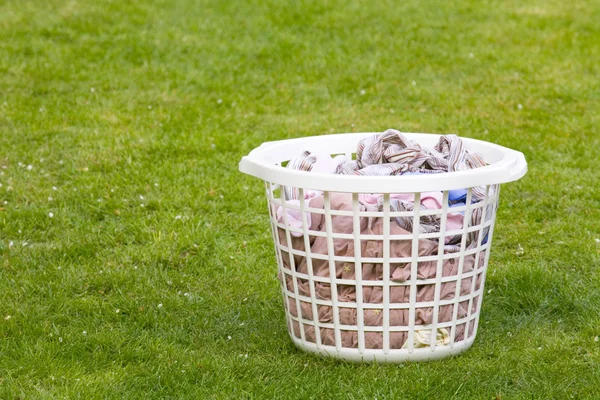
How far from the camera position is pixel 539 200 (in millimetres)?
4336

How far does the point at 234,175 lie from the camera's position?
15.3 feet

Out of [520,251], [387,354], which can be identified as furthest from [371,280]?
[520,251]

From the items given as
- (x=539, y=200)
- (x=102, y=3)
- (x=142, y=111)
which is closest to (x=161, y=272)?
(x=539, y=200)

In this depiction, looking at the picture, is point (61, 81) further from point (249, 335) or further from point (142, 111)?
point (249, 335)

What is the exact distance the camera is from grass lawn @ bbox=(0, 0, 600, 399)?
9.35 feet

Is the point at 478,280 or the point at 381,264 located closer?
the point at 381,264

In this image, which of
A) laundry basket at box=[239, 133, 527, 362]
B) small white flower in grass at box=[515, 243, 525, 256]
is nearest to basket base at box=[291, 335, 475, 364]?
laundry basket at box=[239, 133, 527, 362]

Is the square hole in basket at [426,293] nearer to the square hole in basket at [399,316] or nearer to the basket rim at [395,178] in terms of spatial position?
the square hole in basket at [399,316]

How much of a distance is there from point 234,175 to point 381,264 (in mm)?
2055

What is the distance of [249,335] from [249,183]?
5.16 ft

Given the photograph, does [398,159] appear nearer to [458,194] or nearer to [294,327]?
[458,194]

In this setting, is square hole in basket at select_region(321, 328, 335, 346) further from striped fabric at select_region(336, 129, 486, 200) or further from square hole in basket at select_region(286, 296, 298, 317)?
striped fabric at select_region(336, 129, 486, 200)

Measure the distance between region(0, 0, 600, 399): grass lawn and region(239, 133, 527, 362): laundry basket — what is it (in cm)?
9

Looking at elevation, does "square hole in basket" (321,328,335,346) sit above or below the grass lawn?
above
